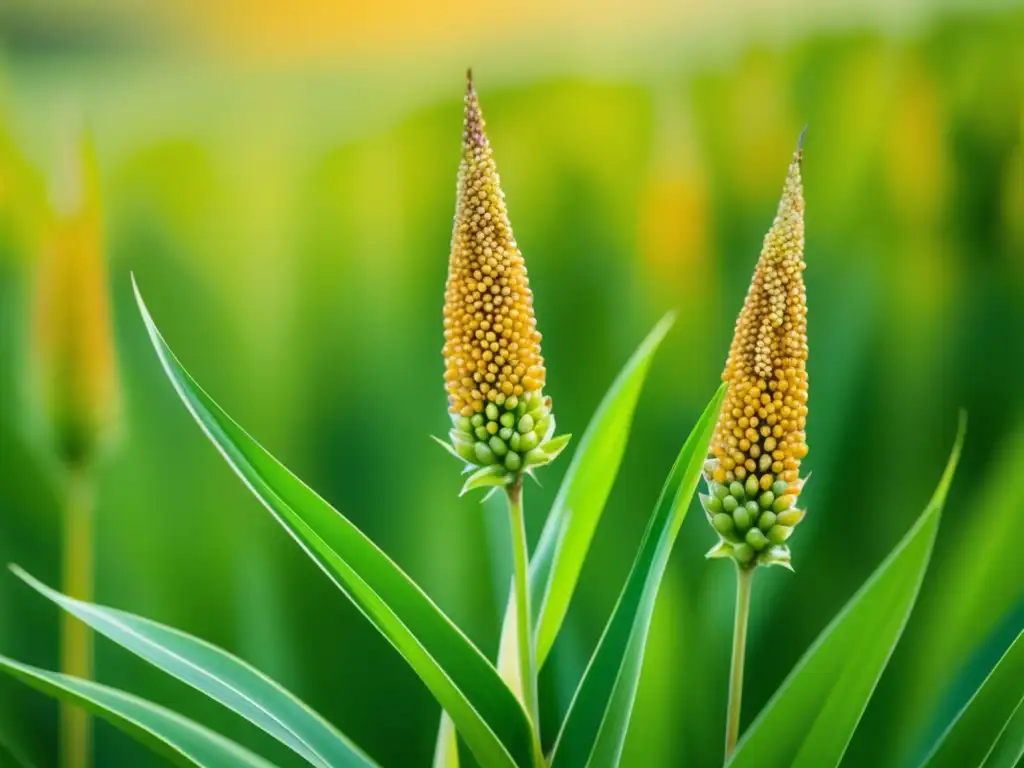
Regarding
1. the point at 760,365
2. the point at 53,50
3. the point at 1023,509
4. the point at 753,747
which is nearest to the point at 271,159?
the point at 53,50

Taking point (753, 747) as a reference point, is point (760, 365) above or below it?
above

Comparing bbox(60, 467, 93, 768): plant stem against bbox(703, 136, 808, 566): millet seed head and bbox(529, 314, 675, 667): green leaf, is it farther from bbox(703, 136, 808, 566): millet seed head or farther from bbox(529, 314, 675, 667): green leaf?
bbox(703, 136, 808, 566): millet seed head

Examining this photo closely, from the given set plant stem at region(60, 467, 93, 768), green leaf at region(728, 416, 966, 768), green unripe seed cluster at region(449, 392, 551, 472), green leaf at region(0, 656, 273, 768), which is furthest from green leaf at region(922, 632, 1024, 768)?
plant stem at region(60, 467, 93, 768)

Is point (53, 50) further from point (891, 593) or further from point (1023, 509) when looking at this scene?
point (1023, 509)

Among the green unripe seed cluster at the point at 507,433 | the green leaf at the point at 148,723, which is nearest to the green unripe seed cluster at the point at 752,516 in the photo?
the green unripe seed cluster at the point at 507,433

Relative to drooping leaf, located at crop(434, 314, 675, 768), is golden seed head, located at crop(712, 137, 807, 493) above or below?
above

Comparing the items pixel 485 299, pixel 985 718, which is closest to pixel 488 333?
pixel 485 299
